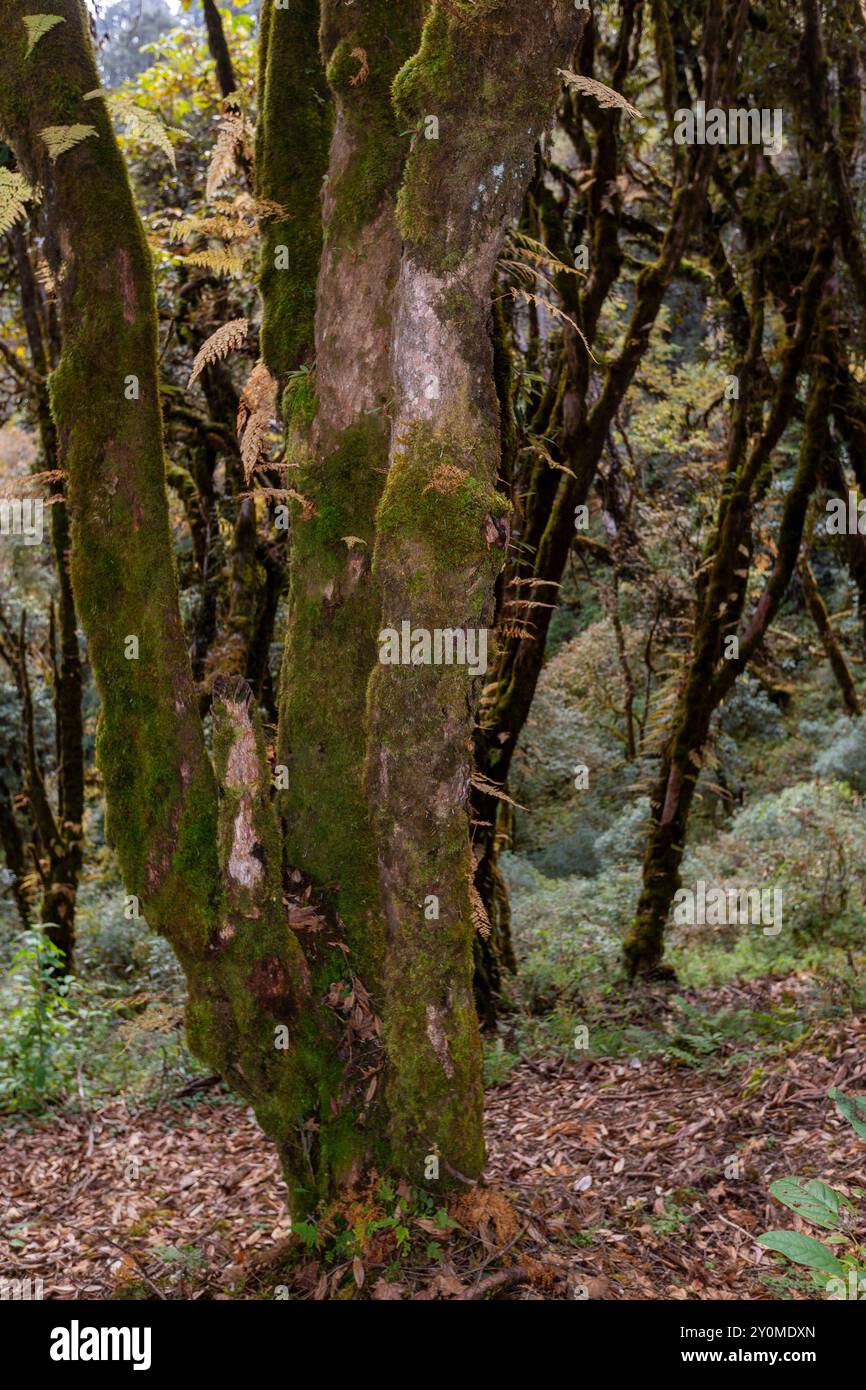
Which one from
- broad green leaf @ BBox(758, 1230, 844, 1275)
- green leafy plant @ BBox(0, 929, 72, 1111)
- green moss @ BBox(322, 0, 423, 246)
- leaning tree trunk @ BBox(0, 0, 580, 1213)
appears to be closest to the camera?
broad green leaf @ BBox(758, 1230, 844, 1275)

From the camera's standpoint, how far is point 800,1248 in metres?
3.00

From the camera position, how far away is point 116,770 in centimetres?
396

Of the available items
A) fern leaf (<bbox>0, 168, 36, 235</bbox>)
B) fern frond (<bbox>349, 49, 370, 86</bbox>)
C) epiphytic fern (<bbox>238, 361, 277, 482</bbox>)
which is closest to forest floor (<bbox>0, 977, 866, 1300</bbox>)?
epiphytic fern (<bbox>238, 361, 277, 482</bbox>)

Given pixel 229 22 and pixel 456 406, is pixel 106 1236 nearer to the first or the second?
pixel 456 406

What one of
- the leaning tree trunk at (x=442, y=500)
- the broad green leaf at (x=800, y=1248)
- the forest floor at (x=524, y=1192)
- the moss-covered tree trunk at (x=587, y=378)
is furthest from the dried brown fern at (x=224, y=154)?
the broad green leaf at (x=800, y=1248)

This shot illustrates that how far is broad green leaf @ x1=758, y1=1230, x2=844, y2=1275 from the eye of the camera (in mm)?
2949

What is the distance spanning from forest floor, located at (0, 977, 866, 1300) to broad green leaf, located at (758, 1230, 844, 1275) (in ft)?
2.88

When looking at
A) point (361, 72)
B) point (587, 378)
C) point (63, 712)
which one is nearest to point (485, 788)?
point (361, 72)

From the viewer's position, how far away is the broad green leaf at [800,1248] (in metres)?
2.95

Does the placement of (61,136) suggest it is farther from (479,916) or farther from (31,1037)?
(31,1037)

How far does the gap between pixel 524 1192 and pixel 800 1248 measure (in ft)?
5.66

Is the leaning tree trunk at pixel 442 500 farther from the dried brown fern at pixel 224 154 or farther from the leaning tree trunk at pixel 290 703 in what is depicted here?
the dried brown fern at pixel 224 154

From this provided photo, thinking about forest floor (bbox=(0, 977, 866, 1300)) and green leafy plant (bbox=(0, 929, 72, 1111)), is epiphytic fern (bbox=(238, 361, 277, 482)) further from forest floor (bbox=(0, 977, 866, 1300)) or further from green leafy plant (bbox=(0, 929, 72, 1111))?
green leafy plant (bbox=(0, 929, 72, 1111))

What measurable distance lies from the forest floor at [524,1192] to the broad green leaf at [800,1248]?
2.88ft
